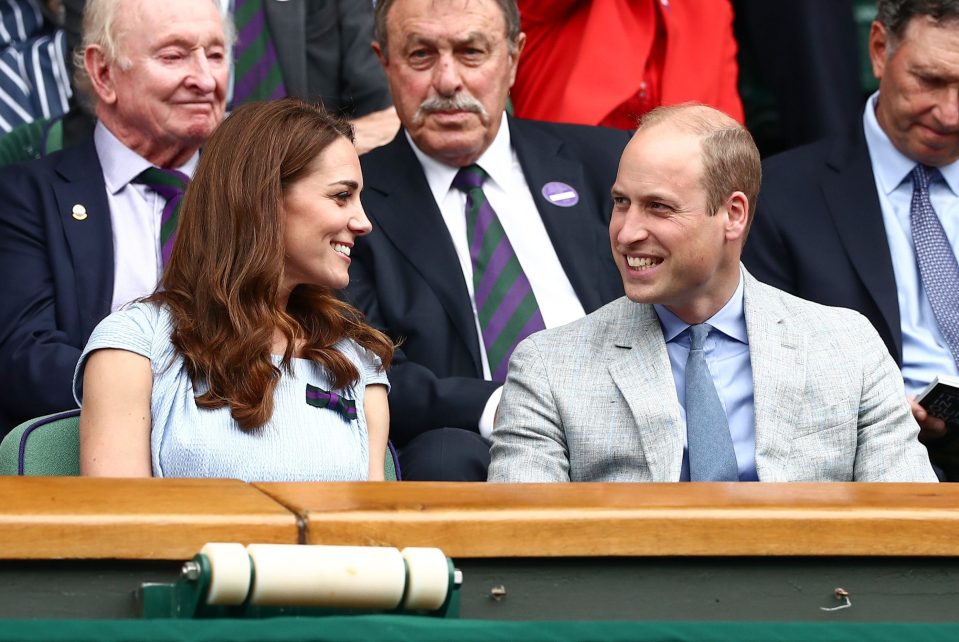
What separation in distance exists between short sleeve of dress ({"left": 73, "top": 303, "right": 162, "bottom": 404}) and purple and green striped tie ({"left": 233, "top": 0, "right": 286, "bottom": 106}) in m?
1.56

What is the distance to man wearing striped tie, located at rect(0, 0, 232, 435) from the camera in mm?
3127

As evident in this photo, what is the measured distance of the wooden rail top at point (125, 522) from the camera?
1.56 metres

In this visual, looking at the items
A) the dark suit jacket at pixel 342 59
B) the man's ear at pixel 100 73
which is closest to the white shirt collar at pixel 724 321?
the man's ear at pixel 100 73

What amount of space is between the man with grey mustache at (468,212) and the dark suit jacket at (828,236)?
0.38 metres

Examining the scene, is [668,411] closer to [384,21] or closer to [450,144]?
[450,144]

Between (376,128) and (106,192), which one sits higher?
(376,128)

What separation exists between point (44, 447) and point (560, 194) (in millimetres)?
1635

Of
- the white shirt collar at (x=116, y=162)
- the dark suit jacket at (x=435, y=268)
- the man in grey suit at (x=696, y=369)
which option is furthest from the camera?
the white shirt collar at (x=116, y=162)

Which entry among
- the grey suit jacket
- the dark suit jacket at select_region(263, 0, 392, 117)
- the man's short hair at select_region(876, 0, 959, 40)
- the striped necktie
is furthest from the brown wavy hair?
the man's short hair at select_region(876, 0, 959, 40)

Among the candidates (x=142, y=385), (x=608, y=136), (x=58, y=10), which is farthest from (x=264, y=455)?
(x=58, y=10)

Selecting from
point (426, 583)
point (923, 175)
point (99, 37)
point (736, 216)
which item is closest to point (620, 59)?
point (923, 175)

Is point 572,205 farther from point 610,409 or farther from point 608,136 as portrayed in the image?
point 610,409

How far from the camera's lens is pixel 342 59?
169 inches

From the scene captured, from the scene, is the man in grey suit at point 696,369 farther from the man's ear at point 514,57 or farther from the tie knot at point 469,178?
the man's ear at point 514,57
